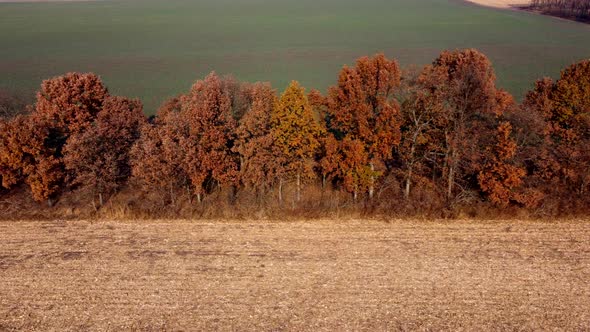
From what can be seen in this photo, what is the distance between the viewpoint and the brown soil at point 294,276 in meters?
25.1

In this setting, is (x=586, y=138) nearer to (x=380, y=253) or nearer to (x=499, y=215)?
(x=499, y=215)

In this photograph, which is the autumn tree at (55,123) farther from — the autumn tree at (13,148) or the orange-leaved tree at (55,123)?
the autumn tree at (13,148)

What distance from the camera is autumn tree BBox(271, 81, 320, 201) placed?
118 feet

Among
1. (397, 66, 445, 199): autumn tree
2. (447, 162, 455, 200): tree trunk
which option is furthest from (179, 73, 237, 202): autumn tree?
(447, 162, 455, 200): tree trunk

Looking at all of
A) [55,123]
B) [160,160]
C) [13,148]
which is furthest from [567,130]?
[13,148]

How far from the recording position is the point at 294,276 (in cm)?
2873

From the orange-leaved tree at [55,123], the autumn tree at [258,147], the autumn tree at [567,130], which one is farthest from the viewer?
the autumn tree at [567,130]

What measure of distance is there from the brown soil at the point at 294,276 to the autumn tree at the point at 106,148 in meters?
4.24

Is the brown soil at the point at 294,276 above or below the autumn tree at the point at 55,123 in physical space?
below

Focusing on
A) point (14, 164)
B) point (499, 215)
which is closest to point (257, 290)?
point (499, 215)

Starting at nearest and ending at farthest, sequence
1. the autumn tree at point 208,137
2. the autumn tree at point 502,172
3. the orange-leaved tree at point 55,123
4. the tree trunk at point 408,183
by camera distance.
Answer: the autumn tree at point 502,172 → the autumn tree at point 208,137 → the orange-leaved tree at point 55,123 → the tree trunk at point 408,183

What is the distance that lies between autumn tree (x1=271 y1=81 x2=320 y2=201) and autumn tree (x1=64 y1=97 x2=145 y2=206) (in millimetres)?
14296

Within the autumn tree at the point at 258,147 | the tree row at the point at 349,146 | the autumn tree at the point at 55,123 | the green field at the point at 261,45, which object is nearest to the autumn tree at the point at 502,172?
the tree row at the point at 349,146

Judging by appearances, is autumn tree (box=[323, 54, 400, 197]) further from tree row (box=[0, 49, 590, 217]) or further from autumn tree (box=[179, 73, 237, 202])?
autumn tree (box=[179, 73, 237, 202])
